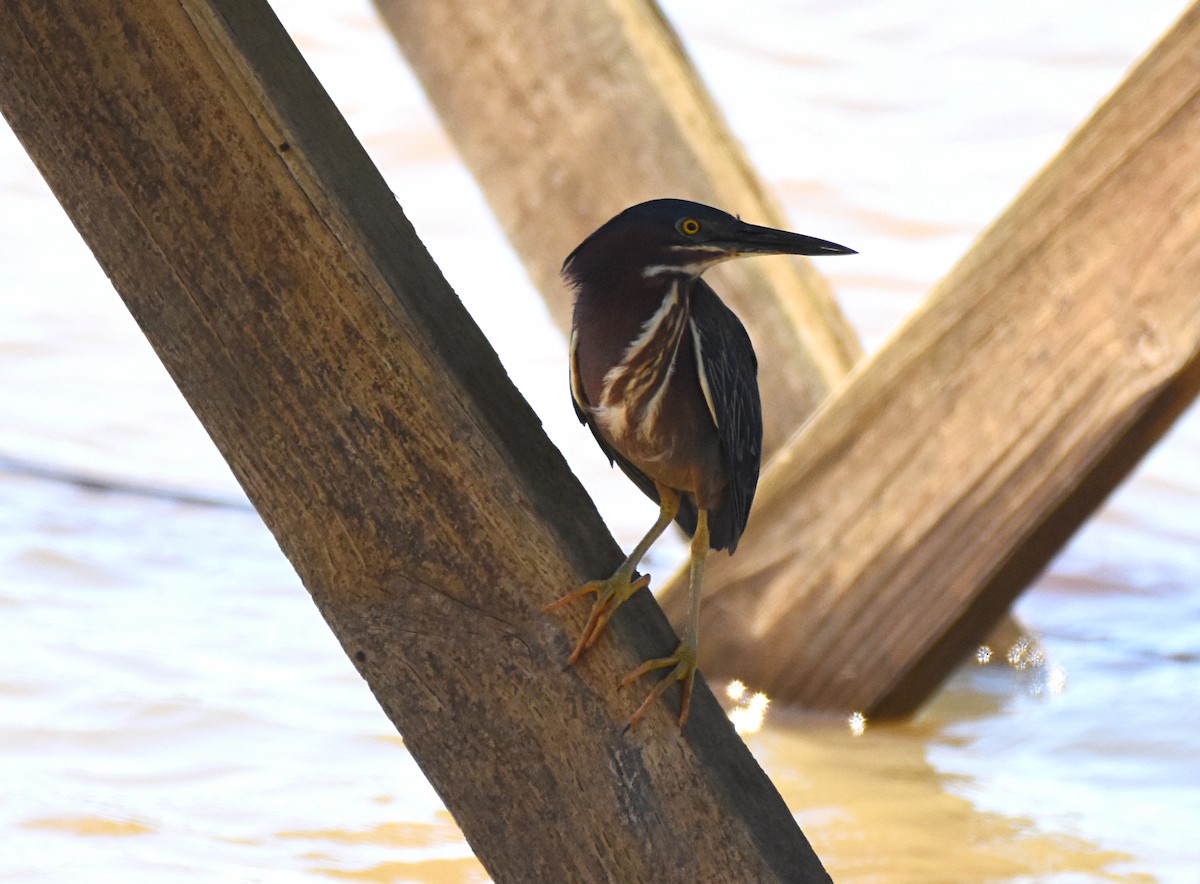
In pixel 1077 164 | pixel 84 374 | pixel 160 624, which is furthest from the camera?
pixel 84 374

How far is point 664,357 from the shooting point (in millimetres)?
971

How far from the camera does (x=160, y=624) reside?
249 cm

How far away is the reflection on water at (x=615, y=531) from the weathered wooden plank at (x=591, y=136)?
57 centimetres

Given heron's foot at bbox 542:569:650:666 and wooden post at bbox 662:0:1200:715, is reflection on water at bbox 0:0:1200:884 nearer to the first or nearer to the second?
wooden post at bbox 662:0:1200:715

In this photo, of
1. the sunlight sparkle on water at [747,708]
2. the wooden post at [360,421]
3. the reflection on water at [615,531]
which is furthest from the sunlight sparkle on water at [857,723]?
the wooden post at [360,421]

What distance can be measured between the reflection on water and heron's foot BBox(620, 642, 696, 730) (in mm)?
932

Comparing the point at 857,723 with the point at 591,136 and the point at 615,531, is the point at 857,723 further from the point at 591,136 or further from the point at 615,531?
the point at 615,531

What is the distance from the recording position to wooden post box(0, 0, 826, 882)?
2.74 feet

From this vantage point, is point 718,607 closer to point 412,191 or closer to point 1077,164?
point 1077,164

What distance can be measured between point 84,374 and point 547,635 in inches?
121

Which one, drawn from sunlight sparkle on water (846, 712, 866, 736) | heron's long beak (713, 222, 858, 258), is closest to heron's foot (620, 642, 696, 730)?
heron's long beak (713, 222, 858, 258)

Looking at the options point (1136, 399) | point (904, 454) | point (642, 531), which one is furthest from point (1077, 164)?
point (642, 531)

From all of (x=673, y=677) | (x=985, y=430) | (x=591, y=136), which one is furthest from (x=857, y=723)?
(x=673, y=677)

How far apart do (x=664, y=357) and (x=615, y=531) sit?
2059 millimetres
